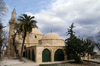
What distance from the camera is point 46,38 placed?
69.9ft

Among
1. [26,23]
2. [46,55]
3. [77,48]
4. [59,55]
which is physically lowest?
[59,55]

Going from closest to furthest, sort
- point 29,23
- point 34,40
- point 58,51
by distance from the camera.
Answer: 1. point 29,23
2. point 58,51
3. point 34,40

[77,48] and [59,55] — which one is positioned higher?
[77,48]

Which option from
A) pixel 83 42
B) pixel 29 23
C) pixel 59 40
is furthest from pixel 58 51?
pixel 29 23

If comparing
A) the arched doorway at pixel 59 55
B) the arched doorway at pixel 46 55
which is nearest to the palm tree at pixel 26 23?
the arched doorway at pixel 46 55

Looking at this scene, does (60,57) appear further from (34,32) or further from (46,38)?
(34,32)

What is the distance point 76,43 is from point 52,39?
255 inches

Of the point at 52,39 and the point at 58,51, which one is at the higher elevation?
the point at 52,39

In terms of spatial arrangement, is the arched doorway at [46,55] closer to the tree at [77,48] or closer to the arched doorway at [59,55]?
the arched doorway at [59,55]

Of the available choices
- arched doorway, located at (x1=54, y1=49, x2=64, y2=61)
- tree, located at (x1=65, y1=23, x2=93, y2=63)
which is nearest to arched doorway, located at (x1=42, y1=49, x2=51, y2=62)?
arched doorway, located at (x1=54, y1=49, x2=64, y2=61)

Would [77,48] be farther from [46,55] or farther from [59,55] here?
[46,55]

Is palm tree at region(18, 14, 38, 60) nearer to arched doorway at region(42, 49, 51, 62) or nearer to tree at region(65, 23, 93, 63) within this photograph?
arched doorway at region(42, 49, 51, 62)

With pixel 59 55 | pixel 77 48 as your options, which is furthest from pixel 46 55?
pixel 77 48

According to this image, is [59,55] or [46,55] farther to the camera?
[59,55]
